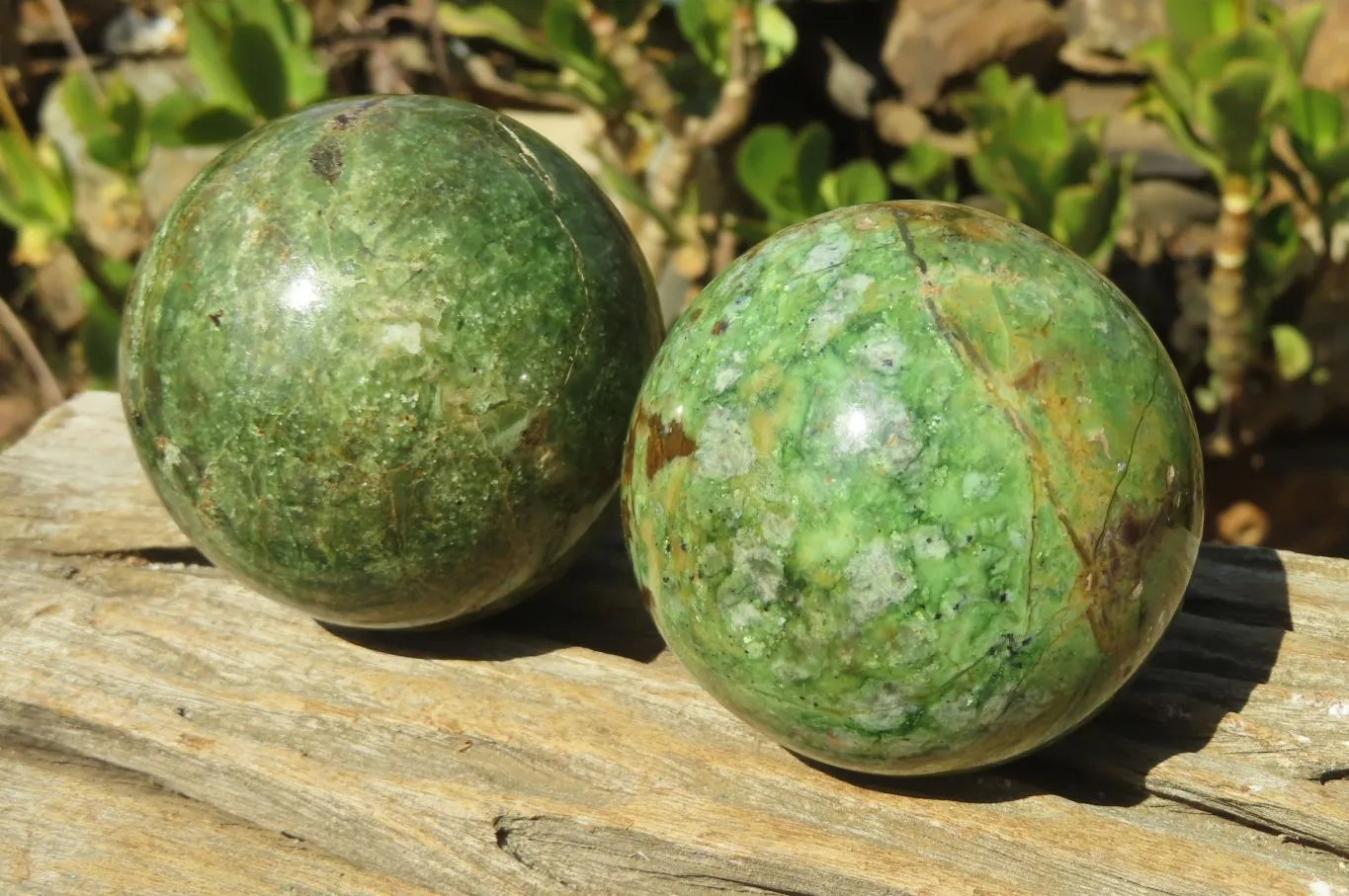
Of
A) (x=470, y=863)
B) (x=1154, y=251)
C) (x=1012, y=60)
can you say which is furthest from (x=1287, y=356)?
(x=470, y=863)

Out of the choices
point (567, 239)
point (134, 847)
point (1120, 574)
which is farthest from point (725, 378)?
point (134, 847)

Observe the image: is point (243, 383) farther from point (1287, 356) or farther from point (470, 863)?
point (1287, 356)

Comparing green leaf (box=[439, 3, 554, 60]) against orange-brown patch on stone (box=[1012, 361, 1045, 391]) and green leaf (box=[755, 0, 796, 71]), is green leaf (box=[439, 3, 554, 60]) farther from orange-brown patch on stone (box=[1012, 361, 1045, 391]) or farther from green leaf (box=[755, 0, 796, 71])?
orange-brown patch on stone (box=[1012, 361, 1045, 391])

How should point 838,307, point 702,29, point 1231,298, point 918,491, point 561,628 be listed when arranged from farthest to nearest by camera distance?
point 702,29, point 1231,298, point 561,628, point 838,307, point 918,491

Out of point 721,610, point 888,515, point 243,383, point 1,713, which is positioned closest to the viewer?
point 888,515

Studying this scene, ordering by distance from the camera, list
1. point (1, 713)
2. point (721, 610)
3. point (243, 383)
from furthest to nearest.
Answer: point (1, 713) < point (243, 383) < point (721, 610)

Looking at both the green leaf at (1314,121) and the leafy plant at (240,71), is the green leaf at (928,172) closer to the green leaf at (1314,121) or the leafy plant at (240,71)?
the green leaf at (1314,121)

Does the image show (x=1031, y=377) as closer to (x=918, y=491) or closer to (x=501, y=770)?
(x=918, y=491)

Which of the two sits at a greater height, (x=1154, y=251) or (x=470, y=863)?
(x=470, y=863)
